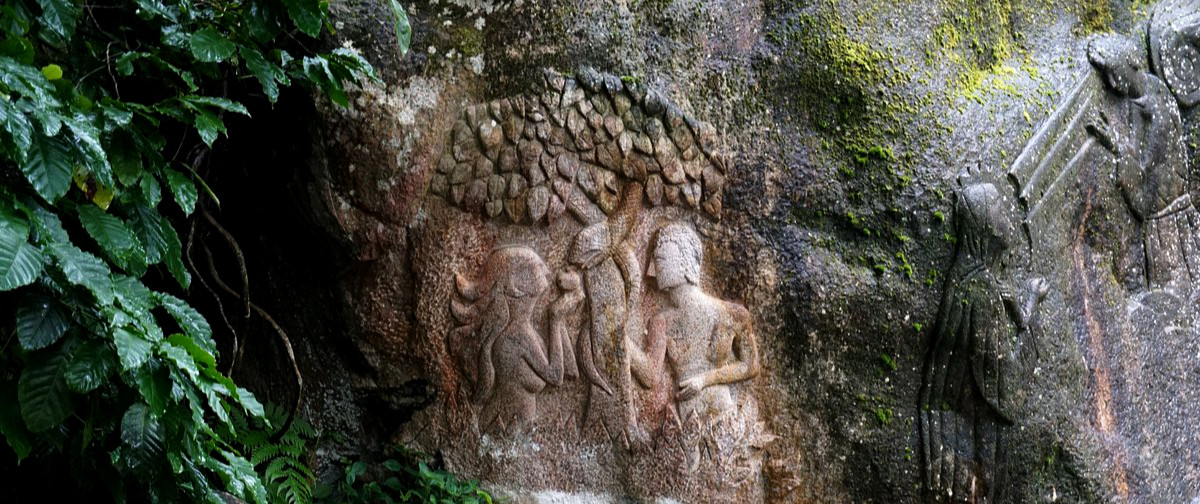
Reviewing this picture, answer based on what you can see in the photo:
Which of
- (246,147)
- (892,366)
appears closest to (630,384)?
(892,366)

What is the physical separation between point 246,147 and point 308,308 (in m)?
0.54

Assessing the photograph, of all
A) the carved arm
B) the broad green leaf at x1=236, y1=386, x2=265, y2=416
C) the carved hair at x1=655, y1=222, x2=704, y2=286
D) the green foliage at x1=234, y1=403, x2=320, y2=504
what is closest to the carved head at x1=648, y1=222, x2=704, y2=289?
the carved hair at x1=655, y1=222, x2=704, y2=286

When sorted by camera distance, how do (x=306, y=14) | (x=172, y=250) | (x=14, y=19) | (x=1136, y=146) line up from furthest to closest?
1. (x=1136, y=146)
2. (x=306, y=14)
3. (x=172, y=250)
4. (x=14, y=19)

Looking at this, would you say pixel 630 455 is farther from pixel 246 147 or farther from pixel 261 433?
pixel 246 147

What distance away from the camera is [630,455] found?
13.0ft

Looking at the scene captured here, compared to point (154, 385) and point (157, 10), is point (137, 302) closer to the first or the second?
point (154, 385)

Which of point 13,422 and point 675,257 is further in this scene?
point 675,257

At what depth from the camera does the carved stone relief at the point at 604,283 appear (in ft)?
12.7

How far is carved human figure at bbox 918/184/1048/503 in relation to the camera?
3.85 metres

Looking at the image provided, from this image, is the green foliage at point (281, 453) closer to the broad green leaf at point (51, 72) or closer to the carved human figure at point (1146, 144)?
the broad green leaf at point (51, 72)

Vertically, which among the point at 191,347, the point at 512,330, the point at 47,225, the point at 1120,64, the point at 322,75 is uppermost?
the point at 1120,64

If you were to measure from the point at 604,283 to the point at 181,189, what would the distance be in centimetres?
129

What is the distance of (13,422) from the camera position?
273 cm

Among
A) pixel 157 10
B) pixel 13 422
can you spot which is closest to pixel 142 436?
pixel 13 422
